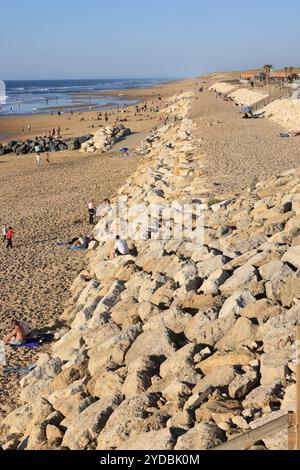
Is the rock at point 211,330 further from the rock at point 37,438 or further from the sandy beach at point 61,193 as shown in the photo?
the sandy beach at point 61,193

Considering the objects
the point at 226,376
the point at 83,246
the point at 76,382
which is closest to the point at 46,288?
the point at 83,246

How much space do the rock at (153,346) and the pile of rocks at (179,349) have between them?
17 mm

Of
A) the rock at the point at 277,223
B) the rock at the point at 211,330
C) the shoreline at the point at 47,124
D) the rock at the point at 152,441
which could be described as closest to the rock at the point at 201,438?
the rock at the point at 152,441

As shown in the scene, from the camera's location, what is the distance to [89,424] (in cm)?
677

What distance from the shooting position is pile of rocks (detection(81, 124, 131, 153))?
3654cm

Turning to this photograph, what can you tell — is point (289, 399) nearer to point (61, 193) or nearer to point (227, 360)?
point (227, 360)

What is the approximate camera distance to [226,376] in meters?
6.66

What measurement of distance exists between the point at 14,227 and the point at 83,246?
4.34m

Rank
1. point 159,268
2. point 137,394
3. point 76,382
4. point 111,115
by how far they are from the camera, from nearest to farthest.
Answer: point 137,394, point 76,382, point 159,268, point 111,115

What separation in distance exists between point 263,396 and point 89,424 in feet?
7.12

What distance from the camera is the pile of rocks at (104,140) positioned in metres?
36.5

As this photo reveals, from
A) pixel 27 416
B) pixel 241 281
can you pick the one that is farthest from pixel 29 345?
pixel 241 281

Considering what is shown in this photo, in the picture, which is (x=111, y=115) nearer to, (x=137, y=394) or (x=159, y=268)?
(x=159, y=268)
